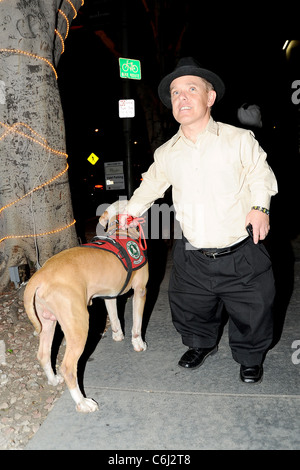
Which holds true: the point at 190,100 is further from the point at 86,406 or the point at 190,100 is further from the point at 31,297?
the point at 86,406

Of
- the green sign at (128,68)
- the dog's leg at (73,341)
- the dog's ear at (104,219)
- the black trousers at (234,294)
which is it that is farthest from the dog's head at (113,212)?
the green sign at (128,68)

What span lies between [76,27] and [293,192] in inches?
429

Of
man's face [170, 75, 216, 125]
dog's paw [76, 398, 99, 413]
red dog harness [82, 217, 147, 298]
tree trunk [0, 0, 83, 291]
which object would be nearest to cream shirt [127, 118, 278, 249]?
man's face [170, 75, 216, 125]

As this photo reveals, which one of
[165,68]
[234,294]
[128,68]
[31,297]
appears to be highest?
[165,68]

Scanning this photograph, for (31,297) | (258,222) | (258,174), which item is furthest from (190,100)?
(31,297)

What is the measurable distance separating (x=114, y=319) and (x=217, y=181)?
181 cm

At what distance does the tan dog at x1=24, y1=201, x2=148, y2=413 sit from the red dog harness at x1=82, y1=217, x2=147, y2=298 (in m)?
0.07

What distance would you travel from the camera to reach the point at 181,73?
2.69m

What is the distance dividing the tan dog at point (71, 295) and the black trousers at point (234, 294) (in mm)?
567

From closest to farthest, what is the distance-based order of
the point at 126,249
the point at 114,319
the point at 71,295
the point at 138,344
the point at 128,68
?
the point at 71,295 → the point at 126,249 → the point at 138,344 → the point at 114,319 → the point at 128,68

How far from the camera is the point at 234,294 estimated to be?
2891mm

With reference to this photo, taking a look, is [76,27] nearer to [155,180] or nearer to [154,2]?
[154,2]

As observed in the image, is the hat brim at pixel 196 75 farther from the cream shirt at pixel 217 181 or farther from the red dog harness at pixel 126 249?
the red dog harness at pixel 126 249

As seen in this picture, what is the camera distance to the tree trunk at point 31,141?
4.18 m
